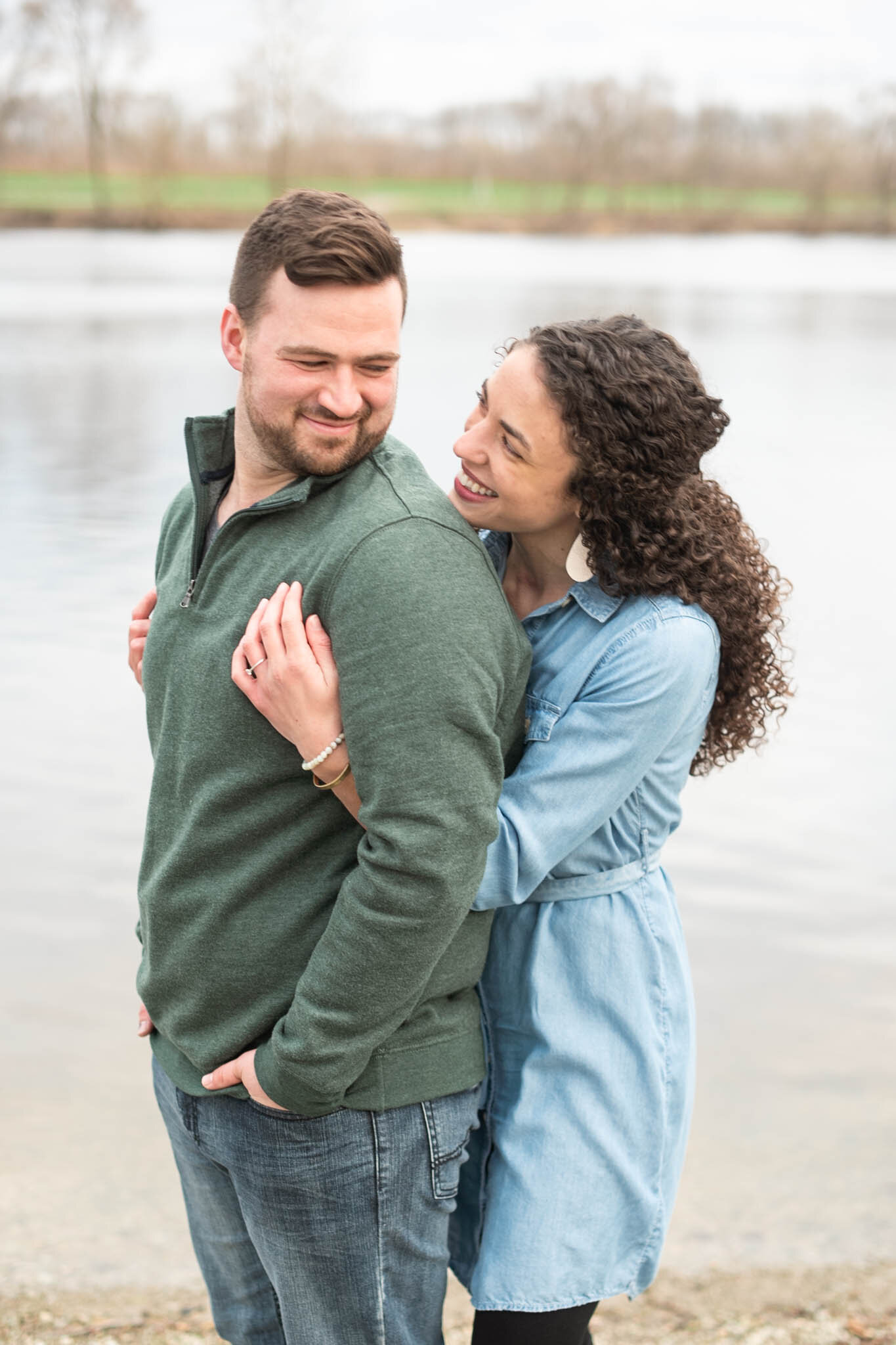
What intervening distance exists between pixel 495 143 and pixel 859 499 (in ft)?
145

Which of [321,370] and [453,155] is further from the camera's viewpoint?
[453,155]

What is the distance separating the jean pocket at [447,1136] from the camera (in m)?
1.69

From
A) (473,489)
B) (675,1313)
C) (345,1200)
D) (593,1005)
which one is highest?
(473,489)

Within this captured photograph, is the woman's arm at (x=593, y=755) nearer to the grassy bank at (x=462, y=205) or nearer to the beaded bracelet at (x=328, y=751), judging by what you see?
the beaded bracelet at (x=328, y=751)

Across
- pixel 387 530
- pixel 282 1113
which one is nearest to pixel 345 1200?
pixel 282 1113

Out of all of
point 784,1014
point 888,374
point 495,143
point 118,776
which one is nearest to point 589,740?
point 784,1014

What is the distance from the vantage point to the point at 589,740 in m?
1.69

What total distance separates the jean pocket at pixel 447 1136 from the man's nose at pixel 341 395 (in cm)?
82

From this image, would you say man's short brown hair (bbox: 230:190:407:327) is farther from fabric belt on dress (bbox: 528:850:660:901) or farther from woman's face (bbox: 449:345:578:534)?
fabric belt on dress (bbox: 528:850:660:901)

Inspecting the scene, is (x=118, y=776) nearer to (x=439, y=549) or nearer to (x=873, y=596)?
(x=439, y=549)

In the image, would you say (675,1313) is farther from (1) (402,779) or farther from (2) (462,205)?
(2) (462,205)

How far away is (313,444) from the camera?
1643 millimetres

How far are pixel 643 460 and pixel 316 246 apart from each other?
483mm

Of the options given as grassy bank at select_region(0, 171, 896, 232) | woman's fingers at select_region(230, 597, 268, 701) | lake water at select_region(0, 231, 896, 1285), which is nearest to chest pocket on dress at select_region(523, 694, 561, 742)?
woman's fingers at select_region(230, 597, 268, 701)
